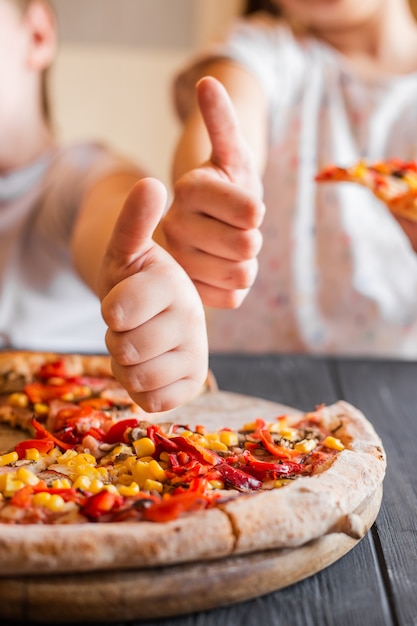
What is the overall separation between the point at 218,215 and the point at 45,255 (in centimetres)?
119

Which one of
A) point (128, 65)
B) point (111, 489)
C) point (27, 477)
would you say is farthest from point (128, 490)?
point (128, 65)

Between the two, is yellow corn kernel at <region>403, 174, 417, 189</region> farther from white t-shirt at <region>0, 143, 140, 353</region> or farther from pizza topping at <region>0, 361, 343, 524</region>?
white t-shirt at <region>0, 143, 140, 353</region>

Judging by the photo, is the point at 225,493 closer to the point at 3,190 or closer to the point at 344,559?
the point at 344,559

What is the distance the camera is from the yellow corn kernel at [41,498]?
0.83 meters

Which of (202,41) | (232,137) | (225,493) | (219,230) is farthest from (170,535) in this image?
(202,41)

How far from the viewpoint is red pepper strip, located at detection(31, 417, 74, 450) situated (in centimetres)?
103

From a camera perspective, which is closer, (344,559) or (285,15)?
(344,559)

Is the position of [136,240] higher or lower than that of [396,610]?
higher

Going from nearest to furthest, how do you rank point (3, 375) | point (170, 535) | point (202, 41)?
point (170, 535) → point (3, 375) → point (202, 41)

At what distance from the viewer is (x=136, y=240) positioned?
87 cm

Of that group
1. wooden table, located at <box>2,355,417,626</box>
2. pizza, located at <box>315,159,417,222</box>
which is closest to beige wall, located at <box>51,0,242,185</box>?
pizza, located at <box>315,159,417,222</box>

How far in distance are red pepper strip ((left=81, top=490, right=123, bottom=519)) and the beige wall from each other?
346 cm

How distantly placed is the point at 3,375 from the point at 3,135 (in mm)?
1024

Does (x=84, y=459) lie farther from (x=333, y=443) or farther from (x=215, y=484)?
(x=333, y=443)
